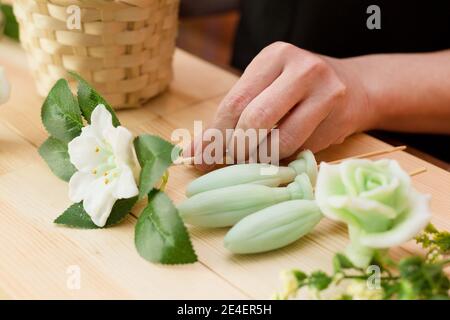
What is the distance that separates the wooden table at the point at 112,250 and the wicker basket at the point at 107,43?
11 cm

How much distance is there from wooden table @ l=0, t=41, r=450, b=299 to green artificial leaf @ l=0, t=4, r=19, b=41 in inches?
13.4

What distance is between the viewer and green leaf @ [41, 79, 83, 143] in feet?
2.41

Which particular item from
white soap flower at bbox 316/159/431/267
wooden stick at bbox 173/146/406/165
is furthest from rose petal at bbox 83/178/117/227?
white soap flower at bbox 316/159/431/267

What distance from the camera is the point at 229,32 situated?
2.74 meters

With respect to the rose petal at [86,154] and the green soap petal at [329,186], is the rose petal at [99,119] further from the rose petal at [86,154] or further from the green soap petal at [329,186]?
the green soap petal at [329,186]

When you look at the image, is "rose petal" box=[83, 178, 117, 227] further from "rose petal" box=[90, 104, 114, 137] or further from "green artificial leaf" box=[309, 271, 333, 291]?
"green artificial leaf" box=[309, 271, 333, 291]

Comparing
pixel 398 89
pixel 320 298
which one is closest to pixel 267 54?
pixel 398 89

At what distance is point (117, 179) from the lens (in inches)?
25.8

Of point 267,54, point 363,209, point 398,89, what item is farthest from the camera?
point 398,89

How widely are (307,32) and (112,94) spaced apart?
435 mm

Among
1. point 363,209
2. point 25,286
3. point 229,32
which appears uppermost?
point 363,209

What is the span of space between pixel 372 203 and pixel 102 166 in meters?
0.29

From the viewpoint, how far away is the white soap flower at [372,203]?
536 millimetres
